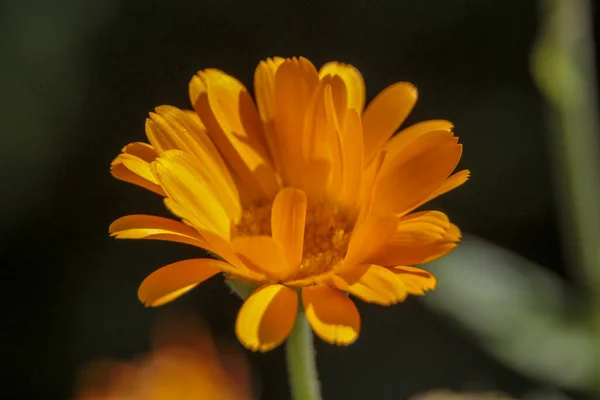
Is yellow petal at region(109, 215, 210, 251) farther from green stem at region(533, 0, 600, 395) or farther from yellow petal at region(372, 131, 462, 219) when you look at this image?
green stem at region(533, 0, 600, 395)

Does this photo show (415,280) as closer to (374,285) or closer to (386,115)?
(374,285)

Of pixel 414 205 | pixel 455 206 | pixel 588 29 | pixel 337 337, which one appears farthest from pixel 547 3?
pixel 337 337

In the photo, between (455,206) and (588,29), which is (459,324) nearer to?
(455,206)

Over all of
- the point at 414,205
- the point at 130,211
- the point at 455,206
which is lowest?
the point at 455,206

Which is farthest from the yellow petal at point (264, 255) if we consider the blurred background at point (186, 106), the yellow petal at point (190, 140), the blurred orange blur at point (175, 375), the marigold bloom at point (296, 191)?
the blurred background at point (186, 106)

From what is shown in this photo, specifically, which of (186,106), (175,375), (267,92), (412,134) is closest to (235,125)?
(267,92)

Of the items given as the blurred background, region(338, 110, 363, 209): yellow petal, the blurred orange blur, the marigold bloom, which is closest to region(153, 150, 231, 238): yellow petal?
the marigold bloom
